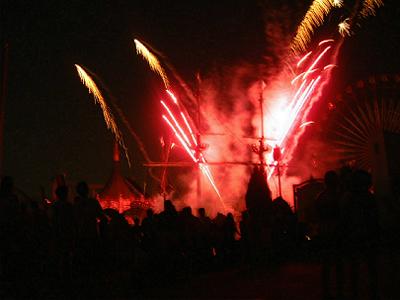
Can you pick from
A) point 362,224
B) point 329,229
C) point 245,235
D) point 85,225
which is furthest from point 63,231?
point 245,235

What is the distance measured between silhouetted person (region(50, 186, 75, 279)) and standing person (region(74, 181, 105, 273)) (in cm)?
12

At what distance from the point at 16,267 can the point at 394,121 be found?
66.9 feet

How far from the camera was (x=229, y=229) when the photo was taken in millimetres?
13773

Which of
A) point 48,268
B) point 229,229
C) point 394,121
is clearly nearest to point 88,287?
point 48,268

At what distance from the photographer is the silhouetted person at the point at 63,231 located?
28.8 ft

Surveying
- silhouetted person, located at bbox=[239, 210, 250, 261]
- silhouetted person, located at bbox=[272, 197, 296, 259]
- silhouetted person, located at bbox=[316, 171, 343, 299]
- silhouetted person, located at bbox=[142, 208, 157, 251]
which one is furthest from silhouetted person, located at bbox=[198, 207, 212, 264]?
silhouetted person, located at bbox=[316, 171, 343, 299]

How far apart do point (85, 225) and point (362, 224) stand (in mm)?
4673

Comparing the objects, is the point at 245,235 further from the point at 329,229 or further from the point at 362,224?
the point at 362,224

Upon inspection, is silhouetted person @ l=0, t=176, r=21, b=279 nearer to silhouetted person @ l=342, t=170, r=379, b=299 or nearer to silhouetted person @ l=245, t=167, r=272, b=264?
silhouetted person @ l=342, t=170, r=379, b=299

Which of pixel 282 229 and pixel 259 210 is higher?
pixel 259 210

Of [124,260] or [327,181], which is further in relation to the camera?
[124,260]

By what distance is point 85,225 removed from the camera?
884 cm

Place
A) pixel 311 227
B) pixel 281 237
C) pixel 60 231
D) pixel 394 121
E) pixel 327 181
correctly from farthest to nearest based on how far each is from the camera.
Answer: pixel 394 121
pixel 311 227
pixel 281 237
pixel 60 231
pixel 327 181

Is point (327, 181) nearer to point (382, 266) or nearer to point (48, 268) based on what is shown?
point (382, 266)
